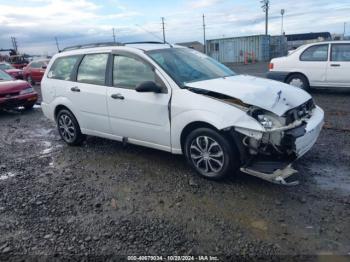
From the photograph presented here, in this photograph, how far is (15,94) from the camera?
10.3m

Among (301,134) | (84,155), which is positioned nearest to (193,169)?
(301,134)

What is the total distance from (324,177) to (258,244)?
1.80 meters

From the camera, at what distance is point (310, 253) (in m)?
2.87

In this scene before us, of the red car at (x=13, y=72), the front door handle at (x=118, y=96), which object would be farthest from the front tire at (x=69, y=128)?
the red car at (x=13, y=72)

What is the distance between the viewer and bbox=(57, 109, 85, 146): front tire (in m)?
6.12

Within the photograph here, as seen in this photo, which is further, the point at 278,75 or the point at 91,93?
the point at 278,75

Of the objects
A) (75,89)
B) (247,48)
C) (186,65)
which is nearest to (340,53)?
(186,65)

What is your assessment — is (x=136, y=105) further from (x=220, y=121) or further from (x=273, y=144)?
(x=273, y=144)

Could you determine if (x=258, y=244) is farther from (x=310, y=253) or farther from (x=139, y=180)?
(x=139, y=180)

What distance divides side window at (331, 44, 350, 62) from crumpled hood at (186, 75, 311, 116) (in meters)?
5.76

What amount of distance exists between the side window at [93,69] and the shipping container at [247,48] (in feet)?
99.4

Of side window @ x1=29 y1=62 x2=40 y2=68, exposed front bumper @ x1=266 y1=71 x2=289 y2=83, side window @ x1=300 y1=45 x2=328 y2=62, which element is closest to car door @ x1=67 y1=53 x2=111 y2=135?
exposed front bumper @ x1=266 y1=71 x2=289 y2=83

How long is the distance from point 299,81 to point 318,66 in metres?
0.69

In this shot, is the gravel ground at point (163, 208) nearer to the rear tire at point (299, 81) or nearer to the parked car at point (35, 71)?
the rear tire at point (299, 81)
